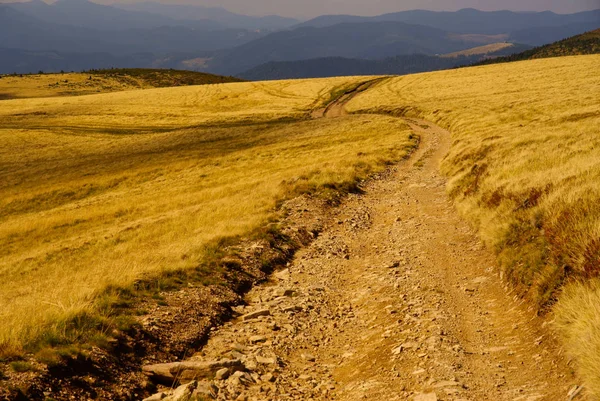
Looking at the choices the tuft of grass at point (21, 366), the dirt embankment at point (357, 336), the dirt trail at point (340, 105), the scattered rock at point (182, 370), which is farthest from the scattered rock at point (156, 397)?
the dirt trail at point (340, 105)

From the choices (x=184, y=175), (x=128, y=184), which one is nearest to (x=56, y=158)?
(x=128, y=184)

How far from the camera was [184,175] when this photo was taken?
41.2 m

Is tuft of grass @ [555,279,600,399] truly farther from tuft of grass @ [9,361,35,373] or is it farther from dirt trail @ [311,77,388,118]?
dirt trail @ [311,77,388,118]

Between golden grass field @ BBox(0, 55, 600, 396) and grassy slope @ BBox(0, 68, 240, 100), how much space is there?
4264cm

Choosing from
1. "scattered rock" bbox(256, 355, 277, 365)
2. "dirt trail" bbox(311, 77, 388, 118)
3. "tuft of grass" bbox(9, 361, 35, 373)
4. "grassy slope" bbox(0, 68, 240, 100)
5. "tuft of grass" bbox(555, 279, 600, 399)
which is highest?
"grassy slope" bbox(0, 68, 240, 100)

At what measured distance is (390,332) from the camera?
9.16 metres

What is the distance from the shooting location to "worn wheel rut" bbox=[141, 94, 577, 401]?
7.00 m

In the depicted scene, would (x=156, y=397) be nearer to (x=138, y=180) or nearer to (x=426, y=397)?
(x=426, y=397)

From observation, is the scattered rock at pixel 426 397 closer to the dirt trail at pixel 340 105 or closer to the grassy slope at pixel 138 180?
the grassy slope at pixel 138 180

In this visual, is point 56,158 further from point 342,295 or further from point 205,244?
point 342,295

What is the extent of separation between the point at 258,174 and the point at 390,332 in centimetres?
2724

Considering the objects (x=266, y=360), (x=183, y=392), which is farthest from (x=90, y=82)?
(x=183, y=392)

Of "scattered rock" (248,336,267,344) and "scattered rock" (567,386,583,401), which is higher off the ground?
"scattered rock" (567,386,583,401)

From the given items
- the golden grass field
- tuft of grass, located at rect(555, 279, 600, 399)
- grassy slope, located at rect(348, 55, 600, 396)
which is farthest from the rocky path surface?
the golden grass field
